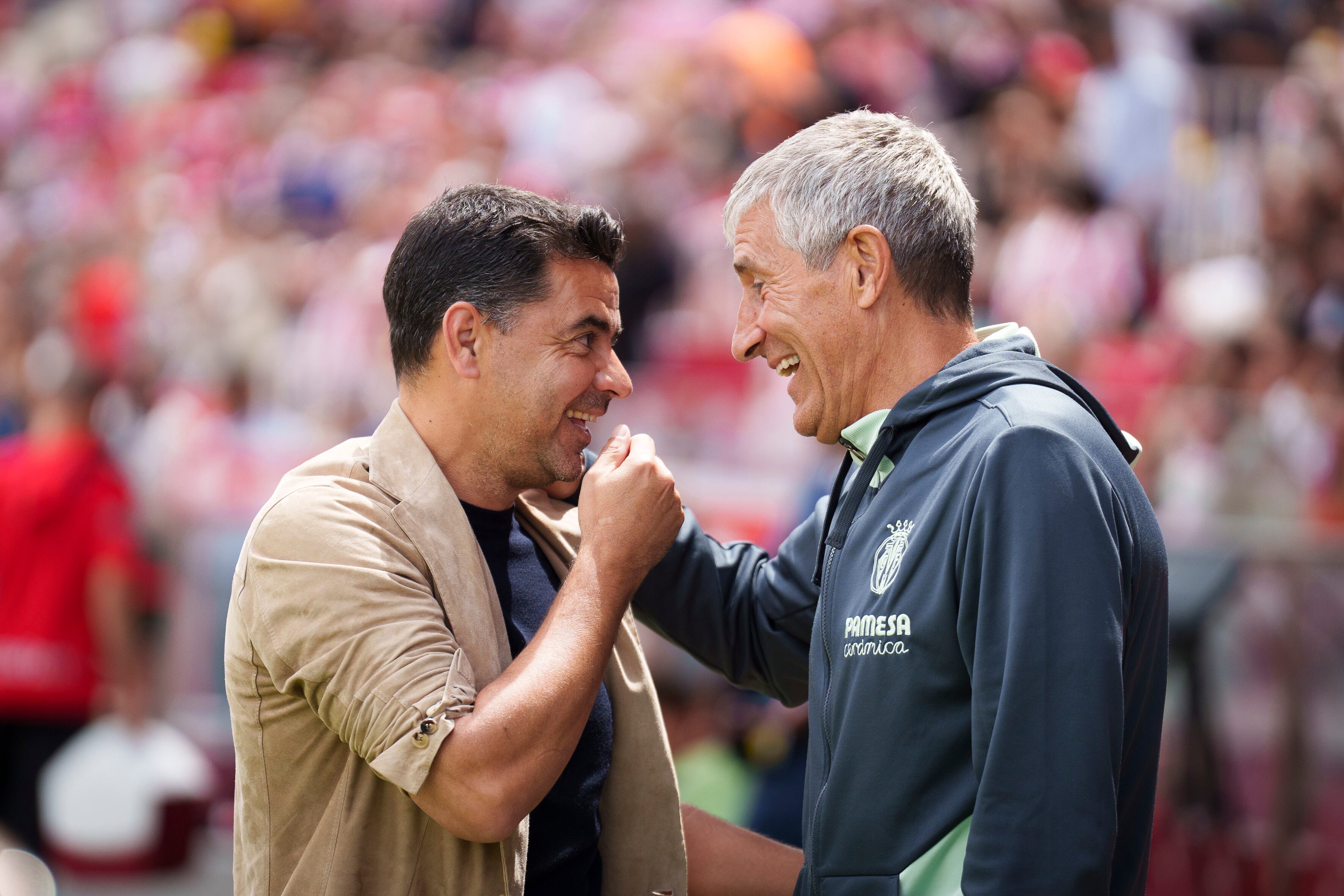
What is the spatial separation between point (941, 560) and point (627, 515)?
1.98ft

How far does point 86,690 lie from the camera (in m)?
6.98

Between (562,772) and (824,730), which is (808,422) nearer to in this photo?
(824,730)

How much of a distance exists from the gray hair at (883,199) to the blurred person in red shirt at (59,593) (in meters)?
5.22

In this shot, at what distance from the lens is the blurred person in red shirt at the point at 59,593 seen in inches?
270

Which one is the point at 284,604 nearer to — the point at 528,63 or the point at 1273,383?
the point at 1273,383

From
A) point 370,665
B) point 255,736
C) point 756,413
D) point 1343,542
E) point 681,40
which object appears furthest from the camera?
point 681,40

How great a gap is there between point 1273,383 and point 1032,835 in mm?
5200

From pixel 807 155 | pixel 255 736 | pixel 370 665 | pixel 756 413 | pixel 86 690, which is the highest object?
pixel 807 155

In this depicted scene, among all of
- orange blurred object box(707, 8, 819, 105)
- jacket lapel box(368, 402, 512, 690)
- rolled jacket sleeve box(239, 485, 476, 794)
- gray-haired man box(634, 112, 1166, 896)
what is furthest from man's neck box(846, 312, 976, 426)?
orange blurred object box(707, 8, 819, 105)

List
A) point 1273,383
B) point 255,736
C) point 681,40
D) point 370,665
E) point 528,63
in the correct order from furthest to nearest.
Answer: point 528,63 → point 681,40 → point 1273,383 → point 255,736 → point 370,665

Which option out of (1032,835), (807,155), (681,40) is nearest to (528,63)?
(681,40)

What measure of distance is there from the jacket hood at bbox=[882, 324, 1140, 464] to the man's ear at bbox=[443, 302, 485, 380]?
77 cm

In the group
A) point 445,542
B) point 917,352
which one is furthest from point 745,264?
point 445,542

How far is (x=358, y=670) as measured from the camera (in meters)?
2.31
